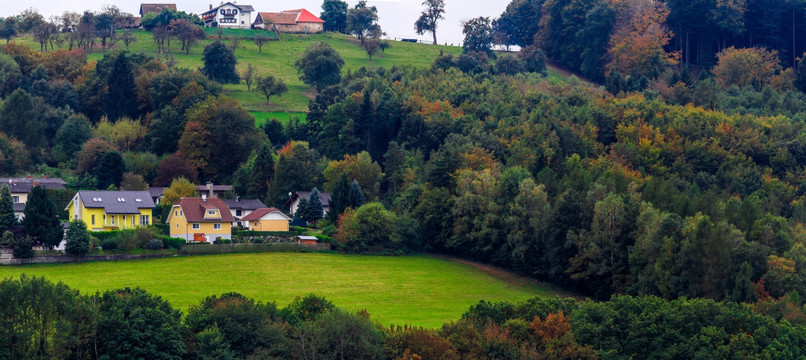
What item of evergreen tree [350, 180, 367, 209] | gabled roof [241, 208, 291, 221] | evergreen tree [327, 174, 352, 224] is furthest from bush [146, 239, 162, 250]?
evergreen tree [350, 180, 367, 209]

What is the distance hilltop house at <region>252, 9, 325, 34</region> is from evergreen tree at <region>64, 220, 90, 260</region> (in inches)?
3202

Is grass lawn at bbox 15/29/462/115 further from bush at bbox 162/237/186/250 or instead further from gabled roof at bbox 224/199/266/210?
bush at bbox 162/237/186/250

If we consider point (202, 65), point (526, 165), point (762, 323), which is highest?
point (202, 65)

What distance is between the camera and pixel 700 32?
134125 mm

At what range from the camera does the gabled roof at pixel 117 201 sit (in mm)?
82125

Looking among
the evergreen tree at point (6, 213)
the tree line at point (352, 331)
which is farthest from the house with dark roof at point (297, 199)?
the tree line at point (352, 331)

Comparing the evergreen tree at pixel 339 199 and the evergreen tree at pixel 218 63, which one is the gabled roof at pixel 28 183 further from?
the evergreen tree at pixel 218 63

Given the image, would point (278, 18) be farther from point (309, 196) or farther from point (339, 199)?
point (339, 199)

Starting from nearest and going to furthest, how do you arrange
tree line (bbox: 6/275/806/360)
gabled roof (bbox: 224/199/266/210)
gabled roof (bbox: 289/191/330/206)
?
tree line (bbox: 6/275/806/360)
gabled roof (bbox: 224/199/266/210)
gabled roof (bbox: 289/191/330/206)

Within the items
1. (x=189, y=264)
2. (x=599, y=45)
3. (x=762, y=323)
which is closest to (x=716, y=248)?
(x=762, y=323)

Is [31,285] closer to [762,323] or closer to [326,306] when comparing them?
[326,306]

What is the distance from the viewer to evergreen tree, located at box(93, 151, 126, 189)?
305 ft

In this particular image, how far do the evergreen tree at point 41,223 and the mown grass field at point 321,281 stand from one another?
2883 millimetres

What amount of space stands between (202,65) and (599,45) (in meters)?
44.1
